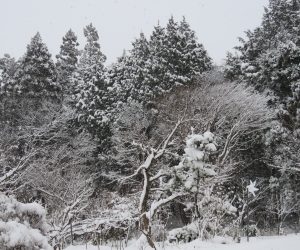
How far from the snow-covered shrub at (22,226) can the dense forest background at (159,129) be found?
7.62 metres

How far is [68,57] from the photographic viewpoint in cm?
3403

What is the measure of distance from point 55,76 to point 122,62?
5.15 meters

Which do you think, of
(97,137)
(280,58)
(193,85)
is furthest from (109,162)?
(280,58)

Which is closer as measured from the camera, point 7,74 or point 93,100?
point 93,100

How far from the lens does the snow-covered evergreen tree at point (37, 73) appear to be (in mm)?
25859

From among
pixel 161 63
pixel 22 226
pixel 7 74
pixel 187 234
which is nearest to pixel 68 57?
pixel 7 74

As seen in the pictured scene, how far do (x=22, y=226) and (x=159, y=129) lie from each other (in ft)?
52.2

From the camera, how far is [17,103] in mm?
25297

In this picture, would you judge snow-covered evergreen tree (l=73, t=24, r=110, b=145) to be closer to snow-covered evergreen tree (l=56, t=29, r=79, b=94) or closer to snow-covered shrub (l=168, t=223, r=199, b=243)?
snow-covered evergreen tree (l=56, t=29, r=79, b=94)

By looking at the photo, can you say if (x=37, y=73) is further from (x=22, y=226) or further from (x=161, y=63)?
(x=22, y=226)

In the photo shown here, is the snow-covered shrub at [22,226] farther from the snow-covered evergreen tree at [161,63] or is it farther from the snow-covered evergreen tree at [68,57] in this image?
the snow-covered evergreen tree at [68,57]

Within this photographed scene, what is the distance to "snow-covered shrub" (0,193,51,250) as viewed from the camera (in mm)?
6632

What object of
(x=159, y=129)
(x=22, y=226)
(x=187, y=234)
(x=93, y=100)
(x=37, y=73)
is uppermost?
(x=37, y=73)

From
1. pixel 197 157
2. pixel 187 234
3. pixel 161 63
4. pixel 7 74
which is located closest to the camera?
pixel 197 157
